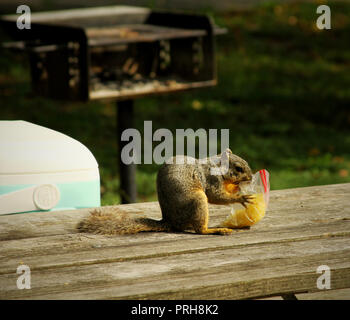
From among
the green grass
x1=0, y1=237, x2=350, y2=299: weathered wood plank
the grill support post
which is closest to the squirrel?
x1=0, y1=237, x2=350, y2=299: weathered wood plank

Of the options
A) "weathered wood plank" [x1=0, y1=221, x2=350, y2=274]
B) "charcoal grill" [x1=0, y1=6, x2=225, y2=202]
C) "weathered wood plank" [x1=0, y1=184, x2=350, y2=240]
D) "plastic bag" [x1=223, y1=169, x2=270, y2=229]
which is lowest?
"weathered wood plank" [x1=0, y1=184, x2=350, y2=240]

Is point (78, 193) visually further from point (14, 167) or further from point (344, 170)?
point (344, 170)

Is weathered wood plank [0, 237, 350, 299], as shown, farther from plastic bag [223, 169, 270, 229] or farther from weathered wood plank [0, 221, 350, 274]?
plastic bag [223, 169, 270, 229]

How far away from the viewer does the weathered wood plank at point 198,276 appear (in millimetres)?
1854

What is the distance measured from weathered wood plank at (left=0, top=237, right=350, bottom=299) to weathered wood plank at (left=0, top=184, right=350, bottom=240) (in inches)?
13.1

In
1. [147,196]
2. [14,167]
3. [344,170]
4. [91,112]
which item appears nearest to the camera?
[14,167]

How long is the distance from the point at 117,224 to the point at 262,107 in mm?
6779

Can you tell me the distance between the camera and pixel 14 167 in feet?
9.09

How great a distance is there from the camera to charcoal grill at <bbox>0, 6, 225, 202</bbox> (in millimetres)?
4535

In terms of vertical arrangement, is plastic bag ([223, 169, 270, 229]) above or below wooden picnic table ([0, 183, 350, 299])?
above

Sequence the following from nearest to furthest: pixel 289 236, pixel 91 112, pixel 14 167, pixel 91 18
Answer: pixel 289 236
pixel 14 167
pixel 91 18
pixel 91 112

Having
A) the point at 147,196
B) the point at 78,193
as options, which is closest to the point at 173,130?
the point at 147,196

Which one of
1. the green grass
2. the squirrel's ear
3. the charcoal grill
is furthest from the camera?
the green grass

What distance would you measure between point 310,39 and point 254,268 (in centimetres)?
959
